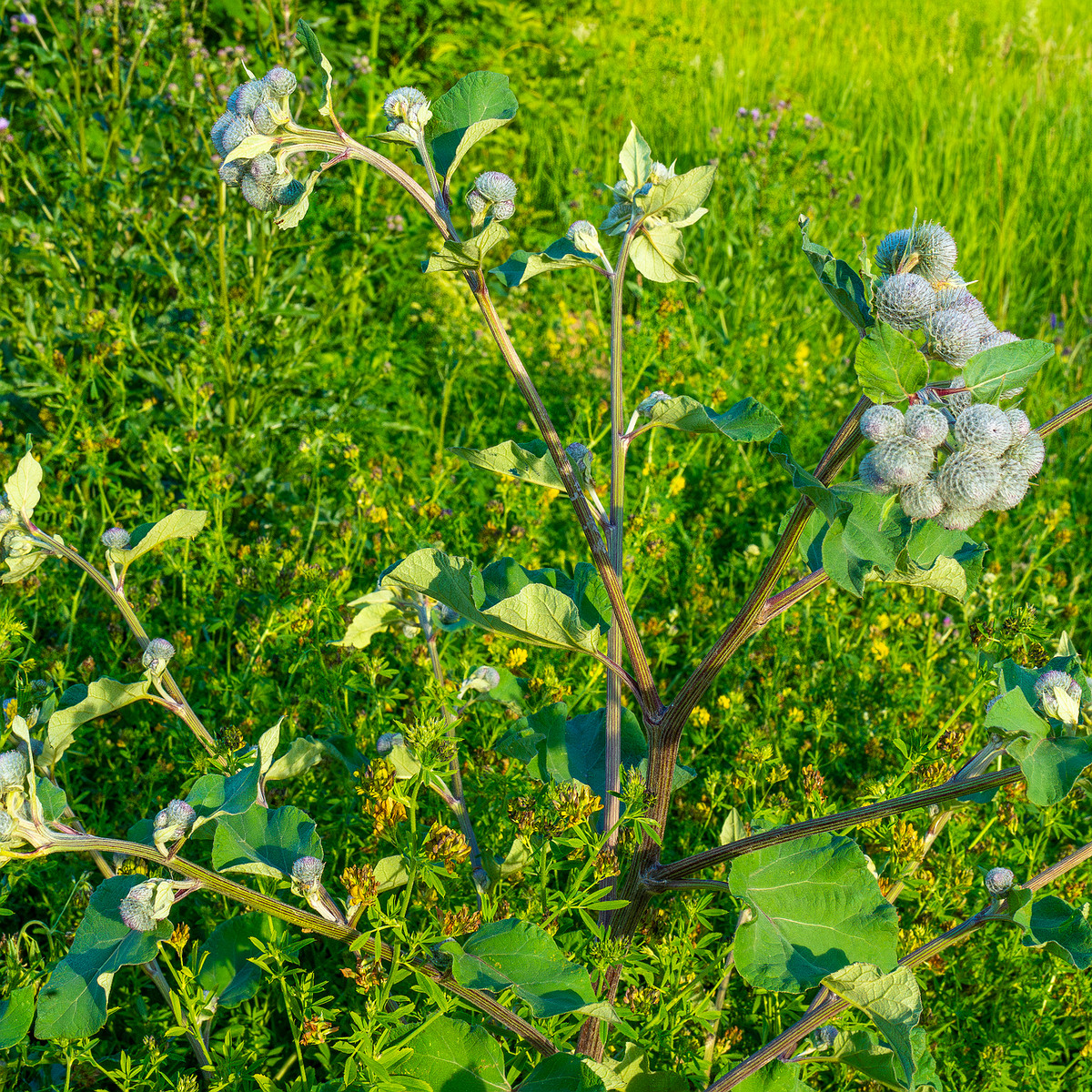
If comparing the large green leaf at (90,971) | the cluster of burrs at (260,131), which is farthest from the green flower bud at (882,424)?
the large green leaf at (90,971)

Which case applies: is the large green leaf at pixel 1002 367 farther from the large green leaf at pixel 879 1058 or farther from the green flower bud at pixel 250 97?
the green flower bud at pixel 250 97

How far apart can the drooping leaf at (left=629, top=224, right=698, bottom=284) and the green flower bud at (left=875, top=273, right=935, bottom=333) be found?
15.4 inches

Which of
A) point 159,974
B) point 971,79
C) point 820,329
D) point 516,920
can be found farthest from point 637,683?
point 971,79

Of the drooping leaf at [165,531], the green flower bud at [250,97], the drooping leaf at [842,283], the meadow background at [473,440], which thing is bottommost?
the meadow background at [473,440]

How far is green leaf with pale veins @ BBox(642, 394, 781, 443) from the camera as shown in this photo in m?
1.33

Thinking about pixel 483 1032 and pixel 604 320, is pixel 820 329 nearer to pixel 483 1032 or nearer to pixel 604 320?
pixel 604 320

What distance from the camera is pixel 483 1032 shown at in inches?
52.6

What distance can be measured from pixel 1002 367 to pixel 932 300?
113 mm

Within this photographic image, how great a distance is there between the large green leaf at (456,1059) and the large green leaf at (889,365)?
971 millimetres

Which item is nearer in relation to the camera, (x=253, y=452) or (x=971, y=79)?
(x=253, y=452)

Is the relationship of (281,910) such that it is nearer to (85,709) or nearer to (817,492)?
(85,709)

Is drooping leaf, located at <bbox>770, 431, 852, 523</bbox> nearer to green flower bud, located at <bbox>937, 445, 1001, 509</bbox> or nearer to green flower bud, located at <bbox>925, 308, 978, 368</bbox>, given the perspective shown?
green flower bud, located at <bbox>937, 445, 1001, 509</bbox>

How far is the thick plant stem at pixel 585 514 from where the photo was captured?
57.5 inches

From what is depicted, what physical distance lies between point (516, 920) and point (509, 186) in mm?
1013
